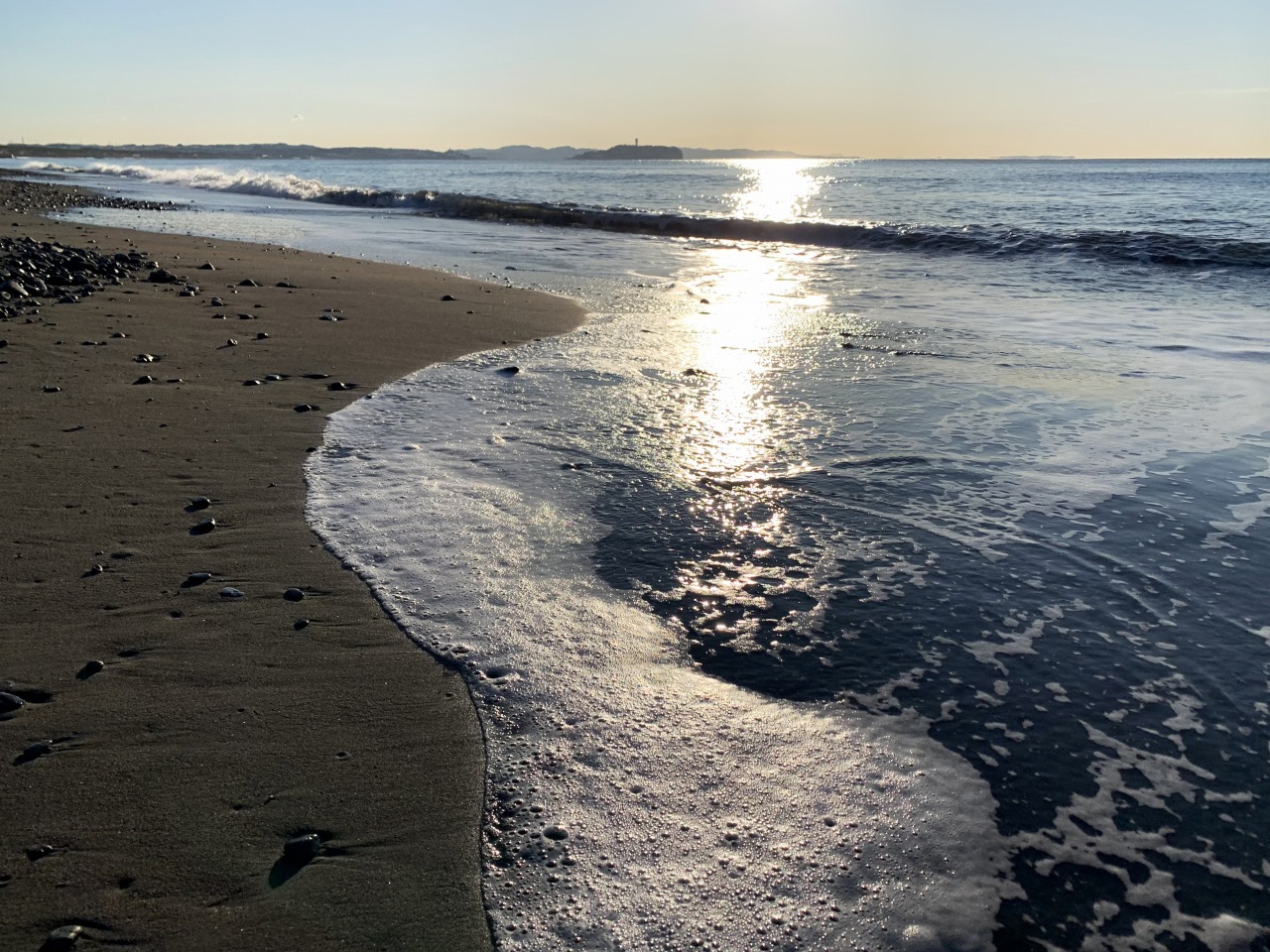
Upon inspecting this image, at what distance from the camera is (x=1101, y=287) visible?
13273 mm

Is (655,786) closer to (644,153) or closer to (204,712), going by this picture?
(204,712)

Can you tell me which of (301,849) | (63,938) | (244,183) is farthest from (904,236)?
(244,183)

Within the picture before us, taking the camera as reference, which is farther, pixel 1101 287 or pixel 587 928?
pixel 1101 287

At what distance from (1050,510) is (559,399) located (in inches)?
130

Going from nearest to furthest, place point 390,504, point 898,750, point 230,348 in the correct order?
point 898,750, point 390,504, point 230,348

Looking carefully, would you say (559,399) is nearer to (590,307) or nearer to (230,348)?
(230,348)

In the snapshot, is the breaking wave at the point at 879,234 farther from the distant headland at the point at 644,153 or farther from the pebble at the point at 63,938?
the distant headland at the point at 644,153

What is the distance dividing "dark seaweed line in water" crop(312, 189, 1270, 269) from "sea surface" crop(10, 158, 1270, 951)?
9.80 metres

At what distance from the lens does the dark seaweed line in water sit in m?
16.2

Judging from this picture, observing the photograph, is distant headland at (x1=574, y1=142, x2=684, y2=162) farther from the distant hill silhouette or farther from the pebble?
the pebble

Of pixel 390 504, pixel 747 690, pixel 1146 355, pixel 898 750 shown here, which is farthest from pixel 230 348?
pixel 1146 355

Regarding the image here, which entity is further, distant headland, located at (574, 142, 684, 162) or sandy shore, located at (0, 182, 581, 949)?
distant headland, located at (574, 142, 684, 162)

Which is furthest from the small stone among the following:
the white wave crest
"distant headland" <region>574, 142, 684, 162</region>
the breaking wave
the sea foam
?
"distant headland" <region>574, 142, 684, 162</region>

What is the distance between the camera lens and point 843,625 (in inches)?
131
